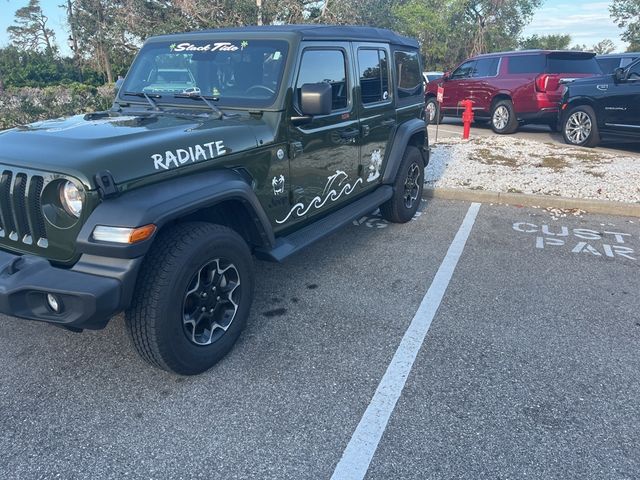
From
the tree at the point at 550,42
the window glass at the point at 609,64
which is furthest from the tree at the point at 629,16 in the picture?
the window glass at the point at 609,64

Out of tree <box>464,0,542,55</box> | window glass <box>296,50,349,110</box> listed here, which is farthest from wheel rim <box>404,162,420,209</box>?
tree <box>464,0,542,55</box>

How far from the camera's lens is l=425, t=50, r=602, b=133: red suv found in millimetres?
11078

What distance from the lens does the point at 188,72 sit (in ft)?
12.6

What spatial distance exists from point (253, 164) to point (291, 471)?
5.97ft

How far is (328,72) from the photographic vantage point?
13.0 feet

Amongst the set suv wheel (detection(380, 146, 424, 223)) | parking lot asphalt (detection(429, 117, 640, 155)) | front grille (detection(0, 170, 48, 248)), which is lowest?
parking lot asphalt (detection(429, 117, 640, 155))

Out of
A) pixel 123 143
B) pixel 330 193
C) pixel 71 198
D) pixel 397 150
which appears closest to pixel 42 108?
pixel 397 150

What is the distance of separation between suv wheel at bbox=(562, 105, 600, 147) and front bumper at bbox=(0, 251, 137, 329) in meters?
9.64

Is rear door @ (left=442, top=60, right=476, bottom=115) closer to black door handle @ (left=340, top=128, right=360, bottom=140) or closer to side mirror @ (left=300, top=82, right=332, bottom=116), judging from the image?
black door handle @ (left=340, top=128, right=360, bottom=140)

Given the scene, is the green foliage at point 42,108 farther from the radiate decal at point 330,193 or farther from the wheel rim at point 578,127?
the wheel rim at point 578,127

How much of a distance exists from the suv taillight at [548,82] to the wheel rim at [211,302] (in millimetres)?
10169

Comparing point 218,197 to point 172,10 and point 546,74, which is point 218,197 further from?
point 172,10

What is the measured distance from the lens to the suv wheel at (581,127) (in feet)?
31.3

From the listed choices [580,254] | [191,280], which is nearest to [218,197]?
[191,280]
